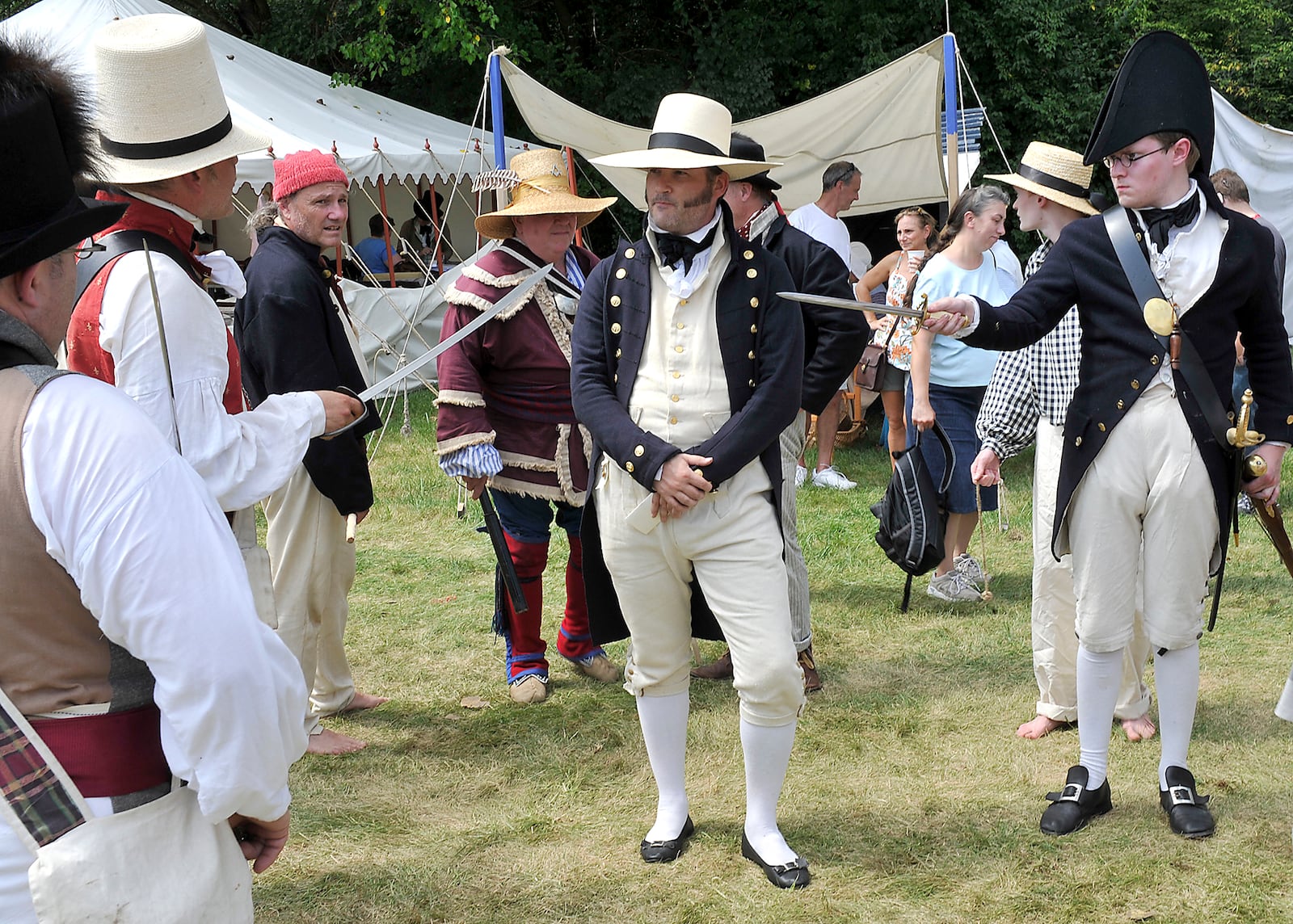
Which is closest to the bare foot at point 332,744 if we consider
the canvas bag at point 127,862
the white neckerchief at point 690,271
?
the white neckerchief at point 690,271

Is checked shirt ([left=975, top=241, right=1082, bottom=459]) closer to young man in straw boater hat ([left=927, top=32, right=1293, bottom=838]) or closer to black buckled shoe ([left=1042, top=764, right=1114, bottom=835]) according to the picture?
young man in straw boater hat ([left=927, top=32, right=1293, bottom=838])

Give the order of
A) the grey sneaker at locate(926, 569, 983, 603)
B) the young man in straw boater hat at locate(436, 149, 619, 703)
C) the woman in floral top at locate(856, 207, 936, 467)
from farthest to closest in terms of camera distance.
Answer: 1. the woman in floral top at locate(856, 207, 936, 467)
2. the grey sneaker at locate(926, 569, 983, 603)
3. the young man in straw boater hat at locate(436, 149, 619, 703)

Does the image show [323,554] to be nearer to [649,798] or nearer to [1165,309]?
[649,798]

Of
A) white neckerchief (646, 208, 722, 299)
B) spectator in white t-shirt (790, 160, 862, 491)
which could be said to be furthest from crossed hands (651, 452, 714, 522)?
spectator in white t-shirt (790, 160, 862, 491)

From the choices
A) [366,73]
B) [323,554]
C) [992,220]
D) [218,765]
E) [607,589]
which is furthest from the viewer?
[366,73]

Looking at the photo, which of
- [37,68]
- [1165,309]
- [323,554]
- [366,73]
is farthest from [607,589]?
[366,73]

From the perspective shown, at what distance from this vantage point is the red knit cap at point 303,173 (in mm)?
4113

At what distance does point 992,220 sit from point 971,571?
5.83 feet

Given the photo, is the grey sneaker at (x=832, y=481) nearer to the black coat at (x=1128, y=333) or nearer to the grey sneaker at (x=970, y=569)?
the grey sneaker at (x=970, y=569)

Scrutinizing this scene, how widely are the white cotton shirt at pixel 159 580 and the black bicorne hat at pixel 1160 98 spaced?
108 inches

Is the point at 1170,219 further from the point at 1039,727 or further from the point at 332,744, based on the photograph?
the point at 332,744

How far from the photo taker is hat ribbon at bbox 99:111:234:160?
2709mm

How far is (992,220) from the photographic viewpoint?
5.49 meters

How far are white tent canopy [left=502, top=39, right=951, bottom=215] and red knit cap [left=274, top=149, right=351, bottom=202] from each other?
5.23 m
